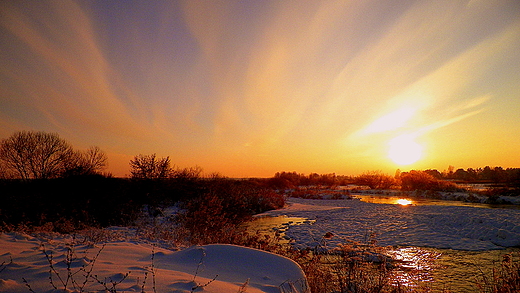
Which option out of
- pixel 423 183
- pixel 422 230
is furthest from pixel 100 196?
pixel 423 183

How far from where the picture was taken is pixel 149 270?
4105 millimetres

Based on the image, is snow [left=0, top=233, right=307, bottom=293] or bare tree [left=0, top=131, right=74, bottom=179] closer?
snow [left=0, top=233, right=307, bottom=293]

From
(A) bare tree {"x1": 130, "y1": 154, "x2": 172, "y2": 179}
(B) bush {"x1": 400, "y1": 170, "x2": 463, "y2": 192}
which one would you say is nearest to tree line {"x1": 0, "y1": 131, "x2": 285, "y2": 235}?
(A) bare tree {"x1": 130, "y1": 154, "x2": 172, "y2": 179}

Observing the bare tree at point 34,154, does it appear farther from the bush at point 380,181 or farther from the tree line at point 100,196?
the bush at point 380,181

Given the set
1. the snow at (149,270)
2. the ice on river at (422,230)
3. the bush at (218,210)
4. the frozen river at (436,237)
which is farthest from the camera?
the bush at (218,210)

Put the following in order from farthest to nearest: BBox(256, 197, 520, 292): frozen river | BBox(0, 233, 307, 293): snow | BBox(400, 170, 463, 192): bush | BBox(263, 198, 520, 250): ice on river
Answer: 1. BBox(400, 170, 463, 192): bush
2. BBox(263, 198, 520, 250): ice on river
3. BBox(256, 197, 520, 292): frozen river
4. BBox(0, 233, 307, 293): snow

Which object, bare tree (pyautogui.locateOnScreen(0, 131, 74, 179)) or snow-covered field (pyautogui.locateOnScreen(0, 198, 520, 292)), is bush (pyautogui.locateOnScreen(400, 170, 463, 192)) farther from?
bare tree (pyautogui.locateOnScreen(0, 131, 74, 179))

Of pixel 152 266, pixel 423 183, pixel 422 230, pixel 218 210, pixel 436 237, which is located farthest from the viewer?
pixel 423 183

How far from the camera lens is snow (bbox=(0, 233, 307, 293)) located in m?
3.32

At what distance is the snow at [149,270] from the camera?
3.32 meters

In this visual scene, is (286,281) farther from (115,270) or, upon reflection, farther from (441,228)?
(441,228)

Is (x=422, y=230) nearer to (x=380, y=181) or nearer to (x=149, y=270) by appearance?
(x=149, y=270)

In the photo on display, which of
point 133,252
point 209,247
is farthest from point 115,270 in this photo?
point 209,247

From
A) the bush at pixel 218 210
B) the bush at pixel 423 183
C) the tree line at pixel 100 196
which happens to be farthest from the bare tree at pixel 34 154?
the bush at pixel 423 183
